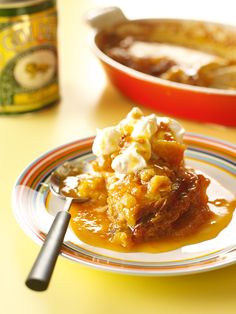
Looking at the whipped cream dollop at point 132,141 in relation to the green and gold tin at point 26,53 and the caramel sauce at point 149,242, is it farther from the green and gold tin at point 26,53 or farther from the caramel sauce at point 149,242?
the green and gold tin at point 26,53

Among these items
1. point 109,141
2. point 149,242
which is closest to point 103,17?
point 109,141

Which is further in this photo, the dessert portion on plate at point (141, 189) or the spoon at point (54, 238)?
the dessert portion on plate at point (141, 189)

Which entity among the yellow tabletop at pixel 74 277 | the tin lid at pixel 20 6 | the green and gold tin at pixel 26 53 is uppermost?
the tin lid at pixel 20 6

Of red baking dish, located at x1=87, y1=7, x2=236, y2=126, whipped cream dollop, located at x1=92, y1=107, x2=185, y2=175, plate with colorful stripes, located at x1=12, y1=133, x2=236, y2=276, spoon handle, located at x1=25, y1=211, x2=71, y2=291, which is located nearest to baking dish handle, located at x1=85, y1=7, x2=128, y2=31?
red baking dish, located at x1=87, y1=7, x2=236, y2=126

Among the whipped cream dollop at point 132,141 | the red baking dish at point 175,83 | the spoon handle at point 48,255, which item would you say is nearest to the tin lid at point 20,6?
the red baking dish at point 175,83

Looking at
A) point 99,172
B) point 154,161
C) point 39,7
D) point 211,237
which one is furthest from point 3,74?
point 211,237
